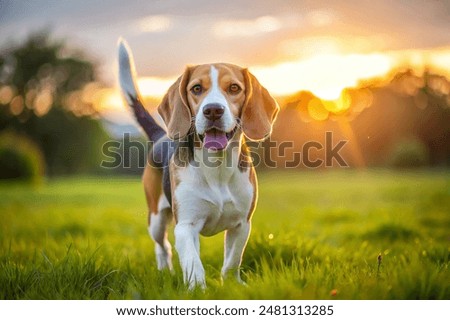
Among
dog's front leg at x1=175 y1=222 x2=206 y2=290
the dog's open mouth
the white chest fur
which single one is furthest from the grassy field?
the dog's open mouth

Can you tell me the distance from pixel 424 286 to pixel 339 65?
72.7 inches

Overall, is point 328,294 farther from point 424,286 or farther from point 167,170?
point 167,170

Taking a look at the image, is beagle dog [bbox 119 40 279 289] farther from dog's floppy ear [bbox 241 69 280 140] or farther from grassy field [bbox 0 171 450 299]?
grassy field [bbox 0 171 450 299]

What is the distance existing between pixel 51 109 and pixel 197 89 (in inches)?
160

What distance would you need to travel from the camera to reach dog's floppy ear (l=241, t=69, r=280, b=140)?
3.49 m

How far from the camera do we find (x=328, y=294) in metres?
3.18

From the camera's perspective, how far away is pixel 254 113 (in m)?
3.51

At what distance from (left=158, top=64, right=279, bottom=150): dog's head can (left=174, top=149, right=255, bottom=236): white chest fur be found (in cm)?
20

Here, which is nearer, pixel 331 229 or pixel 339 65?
pixel 339 65

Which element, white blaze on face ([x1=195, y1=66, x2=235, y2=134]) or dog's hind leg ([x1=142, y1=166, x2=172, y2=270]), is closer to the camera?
white blaze on face ([x1=195, y1=66, x2=235, y2=134])

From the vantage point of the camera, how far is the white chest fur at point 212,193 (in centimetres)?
350

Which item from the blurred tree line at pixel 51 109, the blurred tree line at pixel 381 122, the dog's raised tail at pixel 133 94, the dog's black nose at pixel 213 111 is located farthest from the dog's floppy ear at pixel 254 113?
the blurred tree line at pixel 51 109

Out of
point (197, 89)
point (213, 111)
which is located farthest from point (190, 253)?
point (197, 89)
